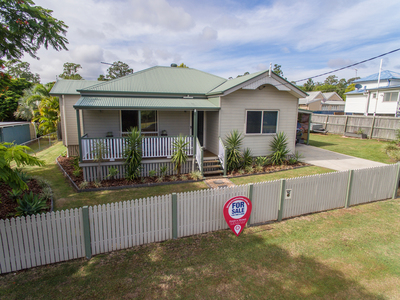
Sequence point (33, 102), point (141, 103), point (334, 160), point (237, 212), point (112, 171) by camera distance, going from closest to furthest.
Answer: point (237, 212) < point (112, 171) < point (141, 103) < point (334, 160) < point (33, 102)

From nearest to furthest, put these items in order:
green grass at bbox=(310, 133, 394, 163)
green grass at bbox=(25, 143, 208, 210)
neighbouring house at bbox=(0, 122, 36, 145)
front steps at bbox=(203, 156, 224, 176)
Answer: green grass at bbox=(25, 143, 208, 210), front steps at bbox=(203, 156, 224, 176), green grass at bbox=(310, 133, 394, 163), neighbouring house at bbox=(0, 122, 36, 145)

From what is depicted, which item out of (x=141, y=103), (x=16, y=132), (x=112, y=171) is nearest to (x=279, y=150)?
(x=141, y=103)

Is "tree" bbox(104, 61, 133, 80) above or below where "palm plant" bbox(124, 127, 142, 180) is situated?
above

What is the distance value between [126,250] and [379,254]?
5.73m

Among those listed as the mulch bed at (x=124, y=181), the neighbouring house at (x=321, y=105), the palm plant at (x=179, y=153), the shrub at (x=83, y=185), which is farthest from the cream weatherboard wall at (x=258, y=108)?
the neighbouring house at (x=321, y=105)

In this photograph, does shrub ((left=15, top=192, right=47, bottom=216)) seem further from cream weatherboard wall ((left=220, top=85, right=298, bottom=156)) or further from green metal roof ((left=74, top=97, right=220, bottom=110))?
cream weatherboard wall ((left=220, top=85, right=298, bottom=156))

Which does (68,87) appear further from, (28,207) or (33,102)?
(33,102)

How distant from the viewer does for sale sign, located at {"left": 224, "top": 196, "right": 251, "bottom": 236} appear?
236 inches

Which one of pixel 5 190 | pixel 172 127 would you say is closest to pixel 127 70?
pixel 172 127

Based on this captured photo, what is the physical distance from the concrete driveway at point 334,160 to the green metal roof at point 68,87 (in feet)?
44.0

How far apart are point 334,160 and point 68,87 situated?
1582 cm

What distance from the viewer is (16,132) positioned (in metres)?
18.9

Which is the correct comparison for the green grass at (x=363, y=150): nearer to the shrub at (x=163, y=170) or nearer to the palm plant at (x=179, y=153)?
the palm plant at (x=179, y=153)

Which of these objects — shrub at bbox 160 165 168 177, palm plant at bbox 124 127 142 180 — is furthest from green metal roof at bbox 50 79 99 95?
shrub at bbox 160 165 168 177
